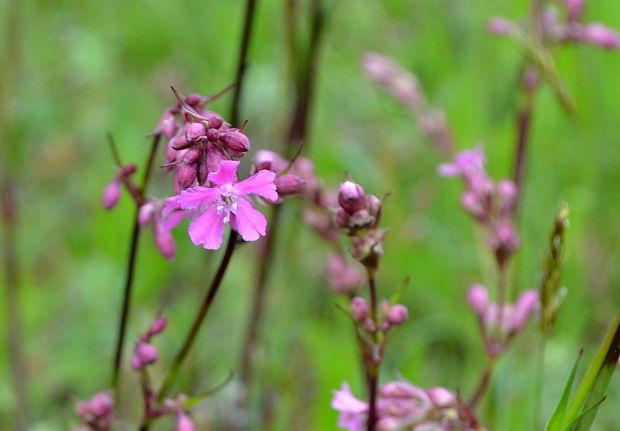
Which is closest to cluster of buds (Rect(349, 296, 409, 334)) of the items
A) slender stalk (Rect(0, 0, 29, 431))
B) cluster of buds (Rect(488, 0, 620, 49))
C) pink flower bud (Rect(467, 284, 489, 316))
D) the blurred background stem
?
pink flower bud (Rect(467, 284, 489, 316))

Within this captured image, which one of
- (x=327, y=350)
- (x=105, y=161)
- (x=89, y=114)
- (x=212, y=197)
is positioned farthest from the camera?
(x=89, y=114)

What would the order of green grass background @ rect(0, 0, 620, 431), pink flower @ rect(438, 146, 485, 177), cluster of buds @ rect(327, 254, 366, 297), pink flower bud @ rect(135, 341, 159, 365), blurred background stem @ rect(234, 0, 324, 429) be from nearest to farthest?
pink flower bud @ rect(135, 341, 159, 365) < pink flower @ rect(438, 146, 485, 177) < cluster of buds @ rect(327, 254, 366, 297) < blurred background stem @ rect(234, 0, 324, 429) < green grass background @ rect(0, 0, 620, 431)

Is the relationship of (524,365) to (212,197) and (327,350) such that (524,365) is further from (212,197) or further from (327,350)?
(212,197)

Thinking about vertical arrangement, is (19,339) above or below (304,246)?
below

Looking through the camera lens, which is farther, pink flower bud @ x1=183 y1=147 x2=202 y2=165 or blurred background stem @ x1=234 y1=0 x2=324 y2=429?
blurred background stem @ x1=234 y1=0 x2=324 y2=429

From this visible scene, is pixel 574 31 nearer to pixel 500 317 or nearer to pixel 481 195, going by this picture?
pixel 481 195

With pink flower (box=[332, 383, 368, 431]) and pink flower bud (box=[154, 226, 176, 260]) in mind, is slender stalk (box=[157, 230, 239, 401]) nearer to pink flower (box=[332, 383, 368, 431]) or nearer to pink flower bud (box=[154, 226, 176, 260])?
pink flower bud (box=[154, 226, 176, 260])

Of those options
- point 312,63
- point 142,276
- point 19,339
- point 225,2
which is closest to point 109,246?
point 142,276
